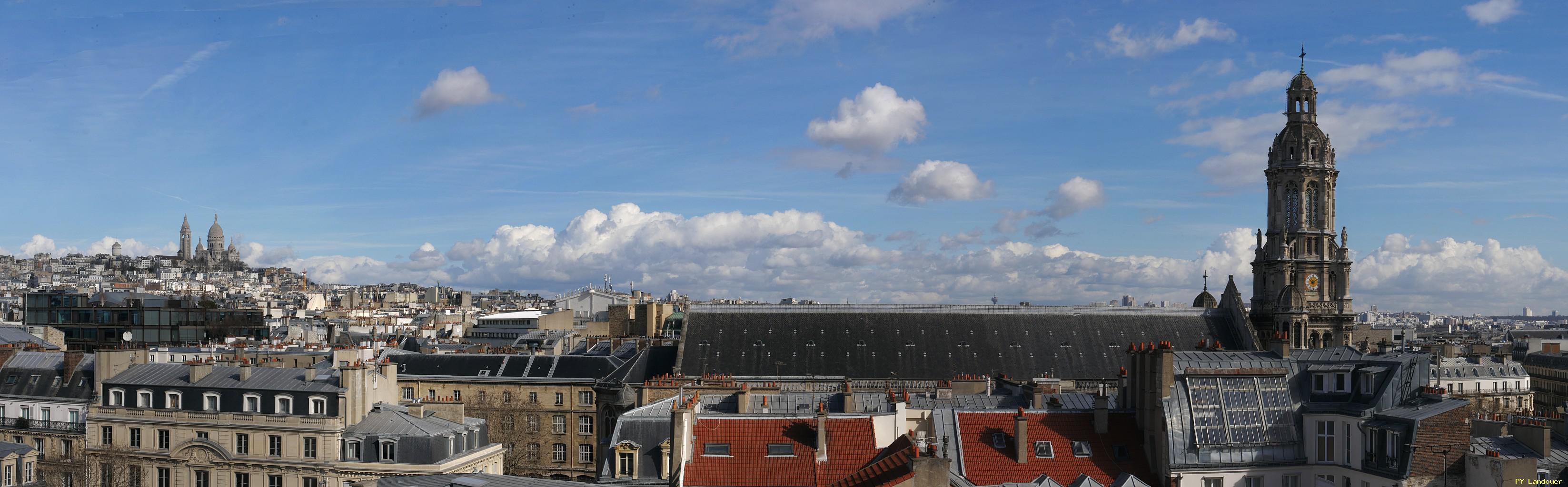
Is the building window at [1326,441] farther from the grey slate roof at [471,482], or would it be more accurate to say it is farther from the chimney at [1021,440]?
the grey slate roof at [471,482]

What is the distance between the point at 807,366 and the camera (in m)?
59.1

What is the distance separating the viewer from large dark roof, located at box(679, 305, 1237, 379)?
59.1 meters

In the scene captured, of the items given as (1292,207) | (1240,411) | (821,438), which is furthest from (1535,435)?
(1292,207)

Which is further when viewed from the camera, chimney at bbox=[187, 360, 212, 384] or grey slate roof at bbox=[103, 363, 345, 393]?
chimney at bbox=[187, 360, 212, 384]

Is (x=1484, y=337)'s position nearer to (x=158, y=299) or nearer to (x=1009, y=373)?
(x=1009, y=373)

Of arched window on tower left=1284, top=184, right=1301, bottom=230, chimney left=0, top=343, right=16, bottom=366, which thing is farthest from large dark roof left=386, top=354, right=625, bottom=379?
arched window on tower left=1284, top=184, right=1301, bottom=230

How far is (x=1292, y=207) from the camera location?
6994 cm

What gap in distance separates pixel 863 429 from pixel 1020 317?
3341 centimetres

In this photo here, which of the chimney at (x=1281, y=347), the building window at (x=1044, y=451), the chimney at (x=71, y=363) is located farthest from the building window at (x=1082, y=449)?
the chimney at (x=71, y=363)

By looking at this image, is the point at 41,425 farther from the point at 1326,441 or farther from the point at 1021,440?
the point at 1326,441

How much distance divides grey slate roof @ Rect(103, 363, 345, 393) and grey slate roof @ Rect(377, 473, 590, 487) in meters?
16.1

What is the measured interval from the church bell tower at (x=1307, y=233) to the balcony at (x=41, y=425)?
57416mm

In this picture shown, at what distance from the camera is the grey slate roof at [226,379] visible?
40906 millimetres

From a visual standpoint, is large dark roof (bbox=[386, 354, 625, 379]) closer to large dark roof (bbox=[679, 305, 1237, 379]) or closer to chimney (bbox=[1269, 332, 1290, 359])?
large dark roof (bbox=[679, 305, 1237, 379])
